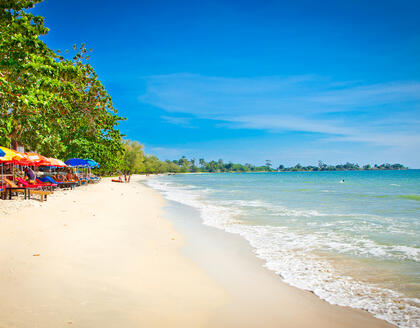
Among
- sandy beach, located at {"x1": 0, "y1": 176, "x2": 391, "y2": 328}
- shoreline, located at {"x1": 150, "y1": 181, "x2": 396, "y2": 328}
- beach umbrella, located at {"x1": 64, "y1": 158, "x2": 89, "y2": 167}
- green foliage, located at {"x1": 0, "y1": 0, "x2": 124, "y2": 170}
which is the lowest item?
shoreline, located at {"x1": 150, "y1": 181, "x2": 396, "y2": 328}

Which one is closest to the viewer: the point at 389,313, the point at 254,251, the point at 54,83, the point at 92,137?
the point at 389,313

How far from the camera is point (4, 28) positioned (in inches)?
399

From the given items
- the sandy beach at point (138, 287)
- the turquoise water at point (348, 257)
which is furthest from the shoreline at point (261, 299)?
the turquoise water at point (348, 257)

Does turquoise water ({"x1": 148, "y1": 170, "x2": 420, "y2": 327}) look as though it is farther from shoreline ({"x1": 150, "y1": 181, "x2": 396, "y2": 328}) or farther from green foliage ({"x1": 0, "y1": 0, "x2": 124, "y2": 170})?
green foliage ({"x1": 0, "y1": 0, "x2": 124, "y2": 170})

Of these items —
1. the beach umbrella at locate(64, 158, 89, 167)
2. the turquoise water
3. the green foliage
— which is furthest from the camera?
the beach umbrella at locate(64, 158, 89, 167)

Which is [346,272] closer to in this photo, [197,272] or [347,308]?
[347,308]

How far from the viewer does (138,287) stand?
14.3 feet

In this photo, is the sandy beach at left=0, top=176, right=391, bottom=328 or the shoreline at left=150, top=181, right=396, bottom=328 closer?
the sandy beach at left=0, top=176, right=391, bottom=328

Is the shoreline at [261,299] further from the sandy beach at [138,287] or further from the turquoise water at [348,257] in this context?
the turquoise water at [348,257]

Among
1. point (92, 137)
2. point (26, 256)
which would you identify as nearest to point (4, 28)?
point (26, 256)

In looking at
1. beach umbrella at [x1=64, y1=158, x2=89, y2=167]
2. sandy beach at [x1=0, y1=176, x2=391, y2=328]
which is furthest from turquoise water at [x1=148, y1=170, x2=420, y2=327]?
beach umbrella at [x1=64, y1=158, x2=89, y2=167]

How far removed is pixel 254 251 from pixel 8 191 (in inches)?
505

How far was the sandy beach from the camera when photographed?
3445 mm

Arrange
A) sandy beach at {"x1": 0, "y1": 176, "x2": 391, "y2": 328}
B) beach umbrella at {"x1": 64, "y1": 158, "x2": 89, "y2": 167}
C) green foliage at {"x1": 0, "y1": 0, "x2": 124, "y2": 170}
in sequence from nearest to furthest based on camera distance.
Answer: sandy beach at {"x1": 0, "y1": 176, "x2": 391, "y2": 328}, green foliage at {"x1": 0, "y1": 0, "x2": 124, "y2": 170}, beach umbrella at {"x1": 64, "y1": 158, "x2": 89, "y2": 167}
